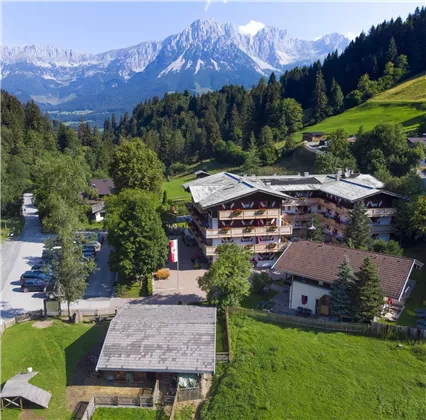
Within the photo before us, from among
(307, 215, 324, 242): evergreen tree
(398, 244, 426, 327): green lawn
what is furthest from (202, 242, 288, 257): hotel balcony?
(398, 244, 426, 327): green lawn

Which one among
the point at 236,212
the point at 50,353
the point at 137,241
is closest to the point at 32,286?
the point at 137,241

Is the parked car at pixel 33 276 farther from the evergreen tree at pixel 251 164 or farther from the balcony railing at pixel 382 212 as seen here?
the evergreen tree at pixel 251 164

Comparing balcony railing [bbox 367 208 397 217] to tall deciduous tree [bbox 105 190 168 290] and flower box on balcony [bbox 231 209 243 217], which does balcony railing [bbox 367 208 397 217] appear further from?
tall deciduous tree [bbox 105 190 168 290]

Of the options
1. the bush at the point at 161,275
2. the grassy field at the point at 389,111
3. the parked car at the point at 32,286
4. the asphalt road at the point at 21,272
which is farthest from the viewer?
the grassy field at the point at 389,111

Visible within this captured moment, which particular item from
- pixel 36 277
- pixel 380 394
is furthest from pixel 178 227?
pixel 380 394

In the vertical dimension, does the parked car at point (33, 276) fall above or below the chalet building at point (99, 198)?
below

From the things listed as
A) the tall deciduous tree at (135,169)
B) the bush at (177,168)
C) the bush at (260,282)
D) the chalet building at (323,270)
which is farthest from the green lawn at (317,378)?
the bush at (177,168)

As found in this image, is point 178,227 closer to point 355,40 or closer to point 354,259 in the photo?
point 354,259
